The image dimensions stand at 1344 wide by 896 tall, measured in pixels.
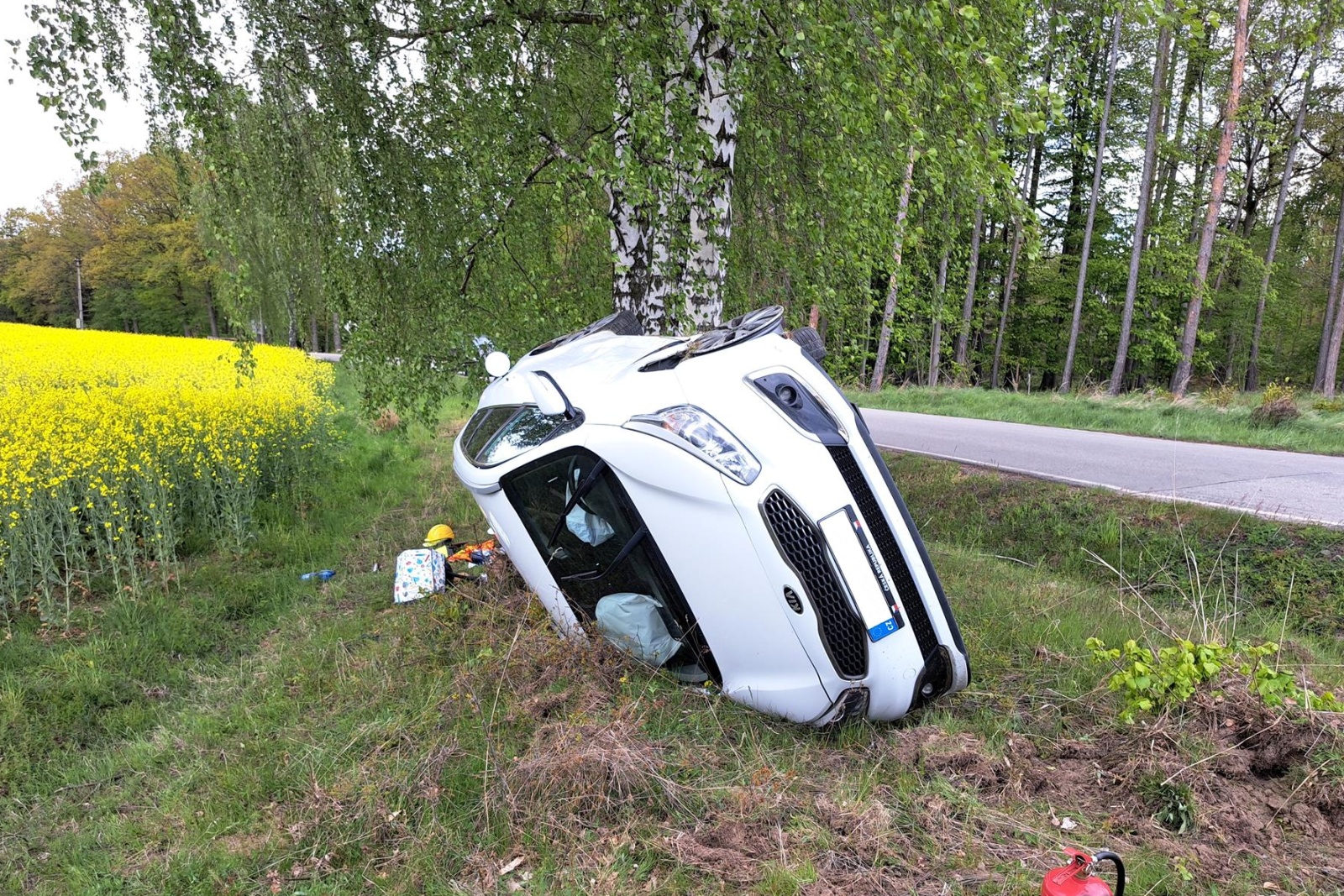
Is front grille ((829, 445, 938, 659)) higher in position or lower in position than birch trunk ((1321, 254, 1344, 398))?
lower

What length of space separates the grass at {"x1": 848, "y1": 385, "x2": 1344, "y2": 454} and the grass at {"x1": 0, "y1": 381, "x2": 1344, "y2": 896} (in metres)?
7.22

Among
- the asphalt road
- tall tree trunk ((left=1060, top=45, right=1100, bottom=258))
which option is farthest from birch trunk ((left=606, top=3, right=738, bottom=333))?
tall tree trunk ((left=1060, top=45, right=1100, bottom=258))

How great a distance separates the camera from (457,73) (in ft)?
18.0

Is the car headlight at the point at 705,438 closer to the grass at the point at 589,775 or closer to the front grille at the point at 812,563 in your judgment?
the front grille at the point at 812,563

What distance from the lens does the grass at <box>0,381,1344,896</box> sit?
236cm

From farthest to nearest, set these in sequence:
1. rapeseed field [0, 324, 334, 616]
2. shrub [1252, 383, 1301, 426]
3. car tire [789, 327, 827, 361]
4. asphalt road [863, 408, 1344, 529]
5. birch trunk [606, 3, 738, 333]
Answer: shrub [1252, 383, 1301, 426] → asphalt road [863, 408, 1344, 529] → rapeseed field [0, 324, 334, 616] → birch trunk [606, 3, 738, 333] → car tire [789, 327, 827, 361]

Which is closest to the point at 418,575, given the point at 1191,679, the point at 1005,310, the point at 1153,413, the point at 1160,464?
the point at 1191,679

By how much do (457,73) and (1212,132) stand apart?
77.8ft

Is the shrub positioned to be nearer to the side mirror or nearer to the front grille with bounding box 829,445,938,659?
the front grille with bounding box 829,445,938,659

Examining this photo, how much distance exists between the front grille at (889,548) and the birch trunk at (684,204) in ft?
5.72

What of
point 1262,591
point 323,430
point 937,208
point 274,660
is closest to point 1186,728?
point 1262,591

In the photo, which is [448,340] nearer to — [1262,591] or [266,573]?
[266,573]

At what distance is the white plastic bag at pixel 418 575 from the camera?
16.0 ft

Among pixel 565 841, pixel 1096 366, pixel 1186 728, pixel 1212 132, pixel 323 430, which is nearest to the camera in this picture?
pixel 565 841
